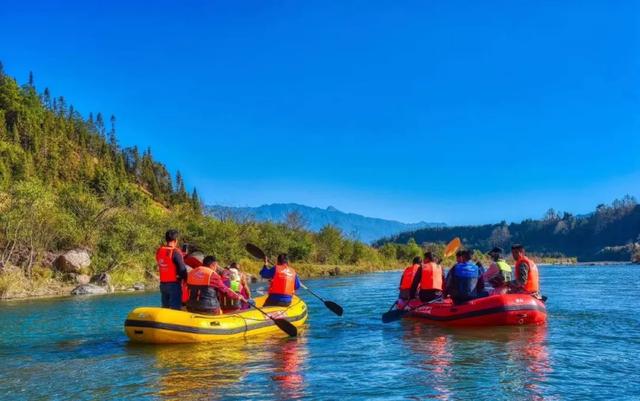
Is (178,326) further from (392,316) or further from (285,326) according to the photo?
(392,316)

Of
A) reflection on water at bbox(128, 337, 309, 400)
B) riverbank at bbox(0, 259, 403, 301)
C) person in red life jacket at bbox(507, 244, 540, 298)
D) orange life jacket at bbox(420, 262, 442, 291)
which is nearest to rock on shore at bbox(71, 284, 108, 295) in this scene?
riverbank at bbox(0, 259, 403, 301)

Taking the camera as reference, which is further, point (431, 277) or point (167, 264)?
point (431, 277)

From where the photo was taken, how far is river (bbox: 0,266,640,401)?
26.2 feet

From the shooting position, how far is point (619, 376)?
8.64 metres

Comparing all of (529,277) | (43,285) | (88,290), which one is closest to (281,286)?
(529,277)

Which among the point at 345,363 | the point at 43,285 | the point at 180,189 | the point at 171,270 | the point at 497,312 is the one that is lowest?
the point at 345,363

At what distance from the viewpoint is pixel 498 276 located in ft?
49.0

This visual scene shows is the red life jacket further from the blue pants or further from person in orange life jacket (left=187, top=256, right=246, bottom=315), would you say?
the blue pants

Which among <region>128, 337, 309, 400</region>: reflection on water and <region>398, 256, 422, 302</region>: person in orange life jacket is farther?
<region>398, 256, 422, 302</region>: person in orange life jacket

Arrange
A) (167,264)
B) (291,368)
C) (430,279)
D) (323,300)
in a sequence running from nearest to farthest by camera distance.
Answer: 1. (291,368)
2. (167,264)
3. (430,279)
4. (323,300)

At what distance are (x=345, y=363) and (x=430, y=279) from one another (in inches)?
260

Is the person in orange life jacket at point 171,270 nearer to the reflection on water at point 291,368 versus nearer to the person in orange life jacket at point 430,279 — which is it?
the reflection on water at point 291,368

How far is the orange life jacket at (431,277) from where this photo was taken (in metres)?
16.0

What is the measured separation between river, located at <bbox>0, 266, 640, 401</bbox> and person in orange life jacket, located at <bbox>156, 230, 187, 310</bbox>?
115cm
